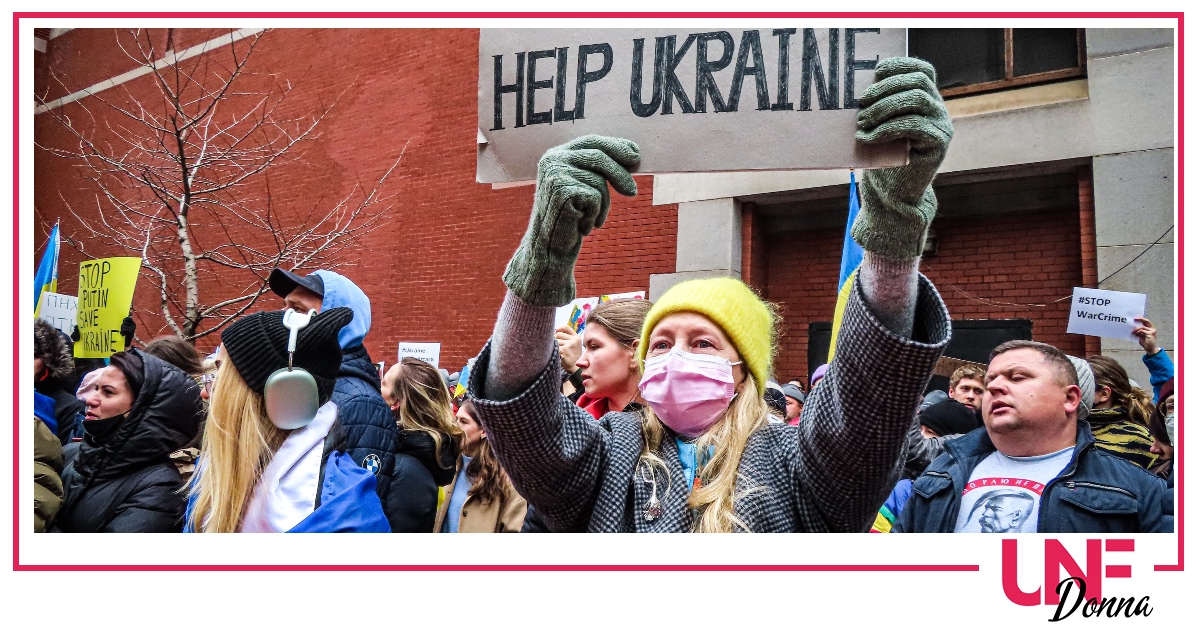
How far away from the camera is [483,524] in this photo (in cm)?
367

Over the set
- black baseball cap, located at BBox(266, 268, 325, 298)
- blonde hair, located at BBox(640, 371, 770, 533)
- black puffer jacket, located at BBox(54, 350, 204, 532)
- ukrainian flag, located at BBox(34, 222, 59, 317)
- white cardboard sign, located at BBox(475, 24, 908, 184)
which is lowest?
black puffer jacket, located at BBox(54, 350, 204, 532)

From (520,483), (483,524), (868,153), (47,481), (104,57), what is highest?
(104,57)

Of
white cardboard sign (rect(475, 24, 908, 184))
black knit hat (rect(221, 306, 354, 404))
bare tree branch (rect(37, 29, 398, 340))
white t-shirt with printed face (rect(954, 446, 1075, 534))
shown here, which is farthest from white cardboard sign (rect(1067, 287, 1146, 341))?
bare tree branch (rect(37, 29, 398, 340))

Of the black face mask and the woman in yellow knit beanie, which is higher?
the woman in yellow knit beanie

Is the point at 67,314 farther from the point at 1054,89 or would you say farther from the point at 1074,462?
the point at 1054,89

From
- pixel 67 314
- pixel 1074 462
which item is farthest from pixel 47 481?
pixel 1074 462

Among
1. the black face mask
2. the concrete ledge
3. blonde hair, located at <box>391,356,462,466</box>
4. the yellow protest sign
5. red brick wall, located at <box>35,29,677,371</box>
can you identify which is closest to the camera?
the black face mask

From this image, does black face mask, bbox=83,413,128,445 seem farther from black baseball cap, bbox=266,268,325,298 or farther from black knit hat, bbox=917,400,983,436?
black knit hat, bbox=917,400,983,436

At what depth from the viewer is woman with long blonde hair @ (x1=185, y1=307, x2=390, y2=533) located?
2.30m

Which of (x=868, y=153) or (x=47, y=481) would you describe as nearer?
(x=868, y=153)

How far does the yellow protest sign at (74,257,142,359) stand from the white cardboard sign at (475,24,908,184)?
3.48m

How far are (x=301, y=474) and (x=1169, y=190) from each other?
692 cm

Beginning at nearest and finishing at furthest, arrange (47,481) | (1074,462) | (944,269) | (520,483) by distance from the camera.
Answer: (520,483) → (1074,462) → (47,481) → (944,269)

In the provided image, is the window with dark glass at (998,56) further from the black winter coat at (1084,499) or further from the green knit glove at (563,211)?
the green knit glove at (563,211)
